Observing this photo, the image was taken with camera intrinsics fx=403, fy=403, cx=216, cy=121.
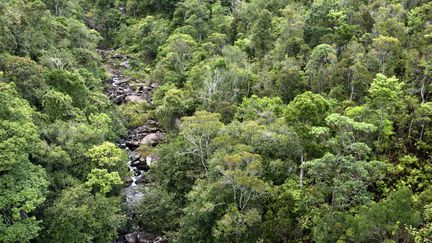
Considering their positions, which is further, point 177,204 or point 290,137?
point 177,204

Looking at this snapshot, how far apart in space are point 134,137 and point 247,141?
83.8 feet

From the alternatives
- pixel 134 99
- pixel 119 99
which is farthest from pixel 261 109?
pixel 119 99

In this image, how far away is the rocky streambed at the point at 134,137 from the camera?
131 feet

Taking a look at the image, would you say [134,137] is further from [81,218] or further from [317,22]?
[317,22]

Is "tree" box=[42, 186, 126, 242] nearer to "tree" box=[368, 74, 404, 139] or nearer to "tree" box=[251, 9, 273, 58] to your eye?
"tree" box=[368, 74, 404, 139]

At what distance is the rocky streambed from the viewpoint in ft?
131

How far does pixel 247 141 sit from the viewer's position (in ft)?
122

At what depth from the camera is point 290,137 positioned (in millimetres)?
34938

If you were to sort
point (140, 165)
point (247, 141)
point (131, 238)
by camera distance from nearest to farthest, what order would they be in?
1. point (247, 141)
2. point (131, 238)
3. point (140, 165)

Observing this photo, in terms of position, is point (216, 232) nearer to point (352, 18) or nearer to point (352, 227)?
point (352, 227)

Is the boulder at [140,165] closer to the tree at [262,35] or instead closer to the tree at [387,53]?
the tree at [262,35]

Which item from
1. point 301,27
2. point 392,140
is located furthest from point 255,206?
point 301,27

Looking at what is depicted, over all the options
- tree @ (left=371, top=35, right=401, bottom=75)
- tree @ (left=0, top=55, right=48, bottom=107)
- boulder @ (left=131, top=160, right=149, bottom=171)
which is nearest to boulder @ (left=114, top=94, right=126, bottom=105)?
boulder @ (left=131, top=160, right=149, bottom=171)

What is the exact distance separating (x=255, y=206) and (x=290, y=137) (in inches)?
266
